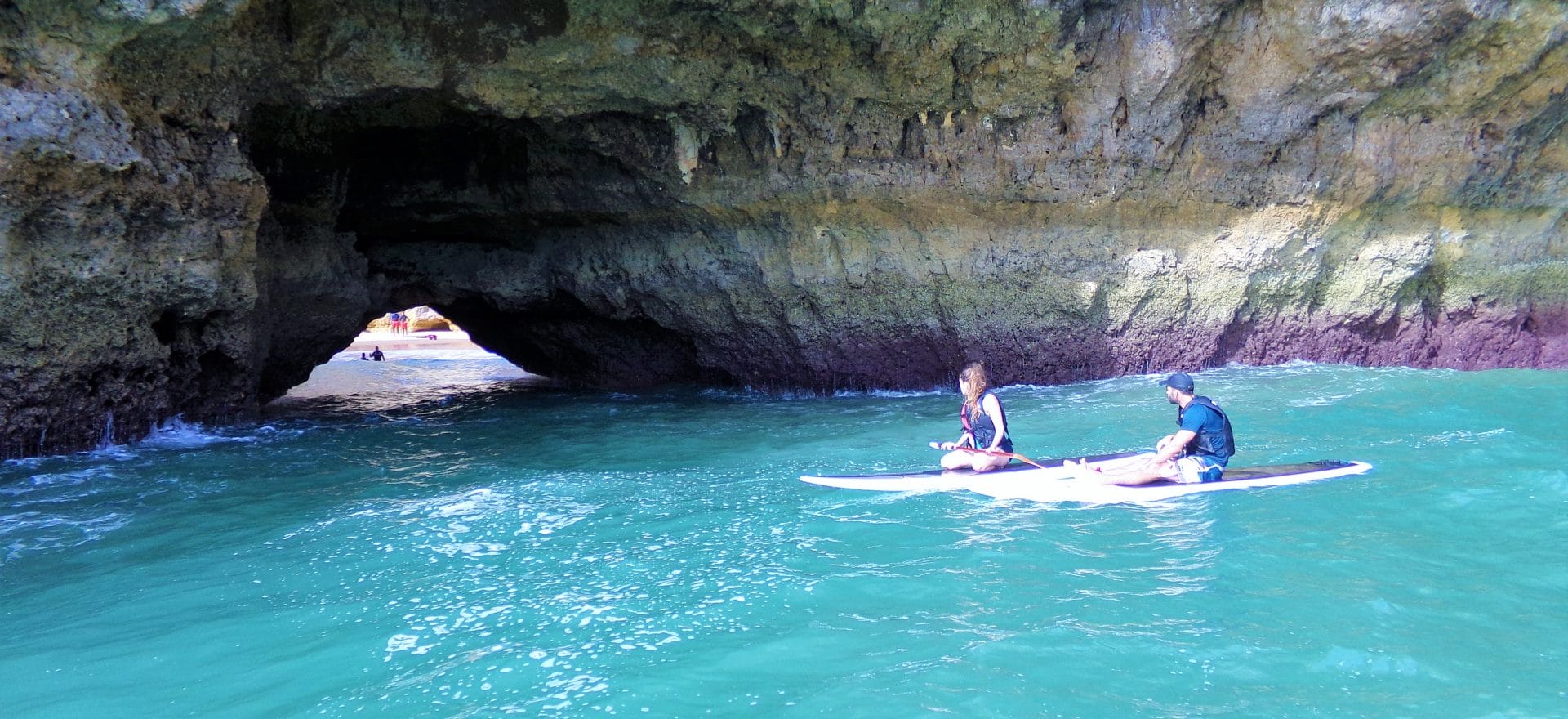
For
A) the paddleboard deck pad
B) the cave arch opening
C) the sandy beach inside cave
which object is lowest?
the paddleboard deck pad

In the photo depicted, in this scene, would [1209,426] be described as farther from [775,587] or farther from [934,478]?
[775,587]

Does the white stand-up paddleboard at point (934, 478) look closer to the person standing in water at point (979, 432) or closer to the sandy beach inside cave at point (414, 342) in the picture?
the person standing in water at point (979, 432)

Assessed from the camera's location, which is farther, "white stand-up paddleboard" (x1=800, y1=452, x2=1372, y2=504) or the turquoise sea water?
"white stand-up paddleboard" (x1=800, y1=452, x2=1372, y2=504)

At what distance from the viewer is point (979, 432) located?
8.04 meters

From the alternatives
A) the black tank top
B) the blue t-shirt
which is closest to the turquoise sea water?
the blue t-shirt

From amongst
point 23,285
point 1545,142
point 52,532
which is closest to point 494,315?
point 23,285

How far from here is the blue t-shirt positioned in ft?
23.9

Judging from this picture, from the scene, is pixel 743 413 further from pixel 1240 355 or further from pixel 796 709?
pixel 796 709

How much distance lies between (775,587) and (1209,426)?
3.83 m

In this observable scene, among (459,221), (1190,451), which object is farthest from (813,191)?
(1190,451)

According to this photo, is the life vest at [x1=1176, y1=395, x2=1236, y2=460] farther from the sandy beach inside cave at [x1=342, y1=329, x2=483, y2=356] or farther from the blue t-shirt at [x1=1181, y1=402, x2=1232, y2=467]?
the sandy beach inside cave at [x1=342, y1=329, x2=483, y2=356]

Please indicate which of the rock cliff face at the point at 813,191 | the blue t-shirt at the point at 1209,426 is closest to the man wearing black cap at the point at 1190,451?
the blue t-shirt at the point at 1209,426

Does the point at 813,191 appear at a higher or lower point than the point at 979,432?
higher

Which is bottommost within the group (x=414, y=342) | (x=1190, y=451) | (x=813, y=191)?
(x=1190, y=451)
